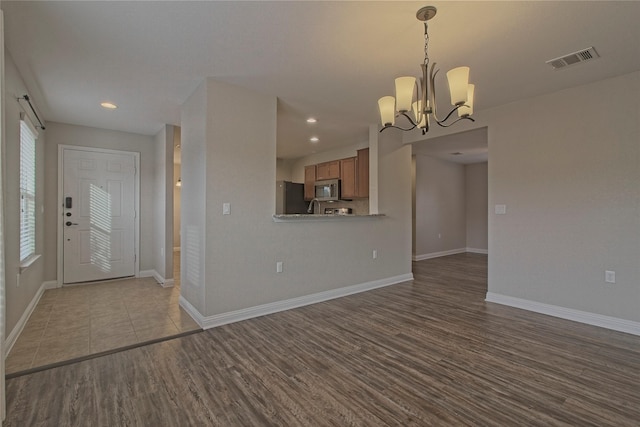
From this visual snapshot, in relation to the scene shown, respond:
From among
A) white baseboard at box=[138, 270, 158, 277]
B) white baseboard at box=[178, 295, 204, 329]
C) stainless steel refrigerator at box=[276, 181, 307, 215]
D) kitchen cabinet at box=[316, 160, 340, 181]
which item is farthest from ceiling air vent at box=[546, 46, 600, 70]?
white baseboard at box=[138, 270, 158, 277]

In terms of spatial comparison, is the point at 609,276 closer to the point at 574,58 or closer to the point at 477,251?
the point at 574,58

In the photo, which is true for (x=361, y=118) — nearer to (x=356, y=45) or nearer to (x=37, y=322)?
(x=356, y=45)

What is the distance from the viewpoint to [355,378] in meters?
2.07

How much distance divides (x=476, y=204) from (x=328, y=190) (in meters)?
4.72

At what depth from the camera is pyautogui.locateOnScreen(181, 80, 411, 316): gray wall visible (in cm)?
300

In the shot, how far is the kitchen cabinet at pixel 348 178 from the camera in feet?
18.5

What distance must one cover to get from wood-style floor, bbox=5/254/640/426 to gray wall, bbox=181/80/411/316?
43cm

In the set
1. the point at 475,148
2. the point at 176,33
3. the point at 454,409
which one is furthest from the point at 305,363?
the point at 475,148

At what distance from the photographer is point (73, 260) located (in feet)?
15.0

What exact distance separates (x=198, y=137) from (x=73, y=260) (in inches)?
128

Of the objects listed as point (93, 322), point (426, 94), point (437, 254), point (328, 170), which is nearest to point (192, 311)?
point (93, 322)

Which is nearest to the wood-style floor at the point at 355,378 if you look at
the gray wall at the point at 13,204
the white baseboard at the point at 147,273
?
the gray wall at the point at 13,204

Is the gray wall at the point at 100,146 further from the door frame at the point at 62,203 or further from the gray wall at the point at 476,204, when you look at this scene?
the gray wall at the point at 476,204

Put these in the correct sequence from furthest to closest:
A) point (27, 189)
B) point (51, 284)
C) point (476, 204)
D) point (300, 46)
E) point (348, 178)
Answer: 1. point (476, 204)
2. point (348, 178)
3. point (51, 284)
4. point (27, 189)
5. point (300, 46)
